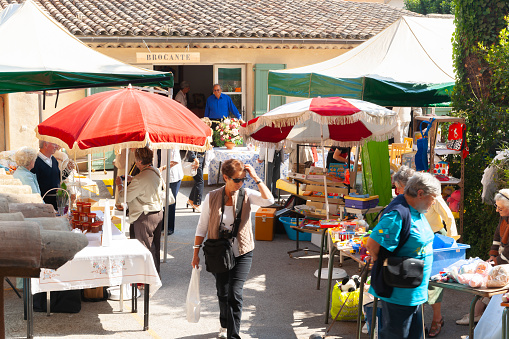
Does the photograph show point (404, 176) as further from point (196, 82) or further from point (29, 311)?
point (196, 82)

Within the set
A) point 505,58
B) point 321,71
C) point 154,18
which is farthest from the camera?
point 154,18

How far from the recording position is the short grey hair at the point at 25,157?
23.7ft

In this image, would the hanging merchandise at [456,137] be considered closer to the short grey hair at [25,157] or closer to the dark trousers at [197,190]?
the dark trousers at [197,190]

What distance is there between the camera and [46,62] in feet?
23.7

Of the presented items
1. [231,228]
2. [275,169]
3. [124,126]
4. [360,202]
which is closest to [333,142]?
[360,202]

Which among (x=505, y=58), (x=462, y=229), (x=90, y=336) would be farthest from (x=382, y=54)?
(x=90, y=336)

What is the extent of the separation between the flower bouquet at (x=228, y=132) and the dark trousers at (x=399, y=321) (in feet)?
32.9

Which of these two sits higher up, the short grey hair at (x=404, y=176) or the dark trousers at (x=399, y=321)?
the short grey hair at (x=404, y=176)

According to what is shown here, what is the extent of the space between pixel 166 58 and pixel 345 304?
11.0m

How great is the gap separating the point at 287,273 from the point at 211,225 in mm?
2890

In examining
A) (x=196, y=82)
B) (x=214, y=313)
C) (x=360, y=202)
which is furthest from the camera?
(x=196, y=82)

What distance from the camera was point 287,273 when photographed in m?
8.22

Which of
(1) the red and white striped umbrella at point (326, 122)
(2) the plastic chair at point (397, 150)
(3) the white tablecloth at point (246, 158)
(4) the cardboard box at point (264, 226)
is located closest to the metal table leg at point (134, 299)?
(1) the red and white striped umbrella at point (326, 122)

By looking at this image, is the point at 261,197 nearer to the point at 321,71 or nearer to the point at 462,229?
the point at 462,229
